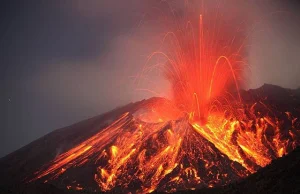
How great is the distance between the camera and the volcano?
58250 millimetres

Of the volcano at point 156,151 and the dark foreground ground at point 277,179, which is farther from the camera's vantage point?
the volcano at point 156,151

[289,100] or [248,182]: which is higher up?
[248,182]

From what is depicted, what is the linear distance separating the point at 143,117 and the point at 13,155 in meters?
36.0

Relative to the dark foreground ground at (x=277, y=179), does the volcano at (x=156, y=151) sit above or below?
below

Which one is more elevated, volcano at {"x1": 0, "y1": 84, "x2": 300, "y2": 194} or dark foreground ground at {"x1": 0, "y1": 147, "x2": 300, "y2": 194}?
dark foreground ground at {"x1": 0, "y1": 147, "x2": 300, "y2": 194}

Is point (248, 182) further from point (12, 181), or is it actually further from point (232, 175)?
point (12, 181)

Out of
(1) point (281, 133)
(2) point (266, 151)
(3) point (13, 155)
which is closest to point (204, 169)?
(2) point (266, 151)

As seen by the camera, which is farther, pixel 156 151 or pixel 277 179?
pixel 156 151

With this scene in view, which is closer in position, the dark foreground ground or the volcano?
the dark foreground ground

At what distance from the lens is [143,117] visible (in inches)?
3332

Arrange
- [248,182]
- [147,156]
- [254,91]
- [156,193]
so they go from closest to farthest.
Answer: [248,182] < [156,193] < [147,156] < [254,91]

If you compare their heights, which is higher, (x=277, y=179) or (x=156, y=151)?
(x=277, y=179)

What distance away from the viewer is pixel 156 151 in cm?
6800

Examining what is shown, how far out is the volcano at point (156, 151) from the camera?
5825 cm
